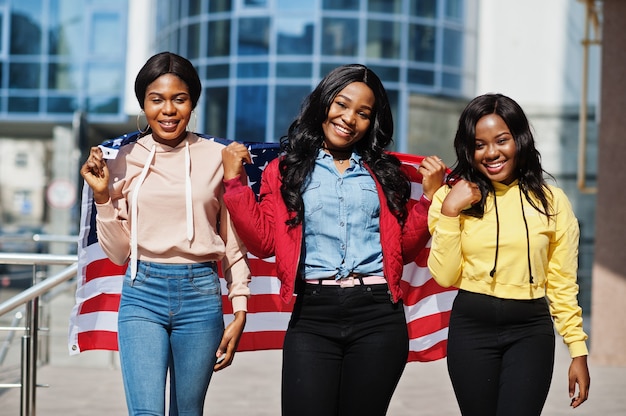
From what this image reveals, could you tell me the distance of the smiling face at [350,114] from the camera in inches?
150

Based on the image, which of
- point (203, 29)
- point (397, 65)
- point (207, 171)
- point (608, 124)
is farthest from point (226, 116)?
point (207, 171)

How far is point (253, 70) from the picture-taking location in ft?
83.3

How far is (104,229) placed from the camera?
12.7ft

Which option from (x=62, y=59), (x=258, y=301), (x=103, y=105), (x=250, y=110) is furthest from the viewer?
(x=62, y=59)

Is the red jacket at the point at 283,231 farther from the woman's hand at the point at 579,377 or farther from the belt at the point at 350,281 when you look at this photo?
the woman's hand at the point at 579,377

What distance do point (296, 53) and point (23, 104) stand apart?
11700 mm

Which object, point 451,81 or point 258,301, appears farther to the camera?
point 451,81

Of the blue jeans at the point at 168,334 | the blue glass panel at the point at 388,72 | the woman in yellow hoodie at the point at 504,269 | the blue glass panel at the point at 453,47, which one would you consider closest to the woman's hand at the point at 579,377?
the woman in yellow hoodie at the point at 504,269

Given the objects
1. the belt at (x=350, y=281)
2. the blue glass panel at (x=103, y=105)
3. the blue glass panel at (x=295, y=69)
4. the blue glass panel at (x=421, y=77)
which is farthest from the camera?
the blue glass panel at (x=103, y=105)

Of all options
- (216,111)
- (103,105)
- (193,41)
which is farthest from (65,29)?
(216,111)

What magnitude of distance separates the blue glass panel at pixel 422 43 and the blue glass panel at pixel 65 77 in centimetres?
1226

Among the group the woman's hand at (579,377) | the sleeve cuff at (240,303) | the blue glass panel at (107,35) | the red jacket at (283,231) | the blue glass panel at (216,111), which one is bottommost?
the woman's hand at (579,377)

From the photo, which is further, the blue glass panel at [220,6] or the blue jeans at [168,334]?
the blue glass panel at [220,6]

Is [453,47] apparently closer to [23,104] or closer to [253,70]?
[253,70]
